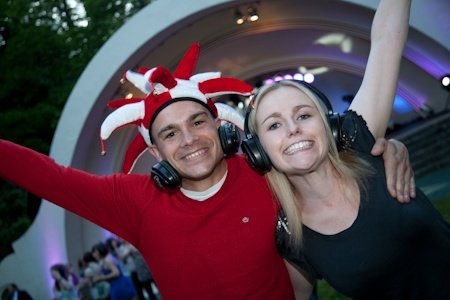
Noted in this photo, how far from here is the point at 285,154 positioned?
1935 mm

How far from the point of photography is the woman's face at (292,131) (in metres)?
1.89

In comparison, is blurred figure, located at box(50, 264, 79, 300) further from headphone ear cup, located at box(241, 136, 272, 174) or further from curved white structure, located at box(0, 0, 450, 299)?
headphone ear cup, located at box(241, 136, 272, 174)

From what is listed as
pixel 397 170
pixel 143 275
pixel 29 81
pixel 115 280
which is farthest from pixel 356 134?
pixel 29 81

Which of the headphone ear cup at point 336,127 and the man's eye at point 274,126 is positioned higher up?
the man's eye at point 274,126

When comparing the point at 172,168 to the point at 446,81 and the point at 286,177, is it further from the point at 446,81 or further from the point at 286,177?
the point at 446,81

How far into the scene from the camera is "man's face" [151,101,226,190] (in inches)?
90.0

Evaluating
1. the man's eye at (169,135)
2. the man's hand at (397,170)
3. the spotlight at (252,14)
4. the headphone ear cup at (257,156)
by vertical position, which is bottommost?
the man's hand at (397,170)

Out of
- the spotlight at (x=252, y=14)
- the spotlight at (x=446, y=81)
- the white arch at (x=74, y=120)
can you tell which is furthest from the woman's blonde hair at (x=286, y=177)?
the spotlight at (x=446, y=81)

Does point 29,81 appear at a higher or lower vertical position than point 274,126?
higher

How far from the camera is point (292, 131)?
6.19 feet

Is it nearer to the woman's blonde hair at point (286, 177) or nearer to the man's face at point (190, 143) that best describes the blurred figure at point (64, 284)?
the man's face at point (190, 143)

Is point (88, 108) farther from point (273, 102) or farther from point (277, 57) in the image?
point (273, 102)

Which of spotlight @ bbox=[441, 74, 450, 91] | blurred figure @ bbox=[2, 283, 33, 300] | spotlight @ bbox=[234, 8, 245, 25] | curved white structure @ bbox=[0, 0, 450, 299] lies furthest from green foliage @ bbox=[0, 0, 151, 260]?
spotlight @ bbox=[441, 74, 450, 91]

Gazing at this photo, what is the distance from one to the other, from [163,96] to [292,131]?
871mm
